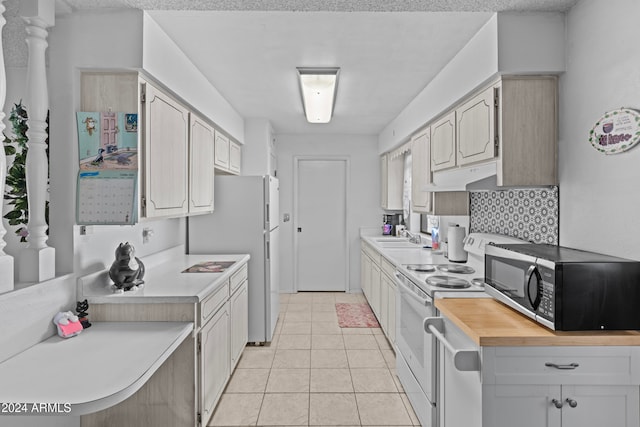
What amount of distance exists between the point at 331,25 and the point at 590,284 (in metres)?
1.93

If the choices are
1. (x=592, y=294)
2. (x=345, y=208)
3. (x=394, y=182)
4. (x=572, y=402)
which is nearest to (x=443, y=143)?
(x=592, y=294)

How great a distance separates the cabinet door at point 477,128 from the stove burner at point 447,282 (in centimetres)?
79

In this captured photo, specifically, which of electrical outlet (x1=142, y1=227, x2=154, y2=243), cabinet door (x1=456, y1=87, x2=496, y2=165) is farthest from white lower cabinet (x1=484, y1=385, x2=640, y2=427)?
electrical outlet (x1=142, y1=227, x2=154, y2=243)

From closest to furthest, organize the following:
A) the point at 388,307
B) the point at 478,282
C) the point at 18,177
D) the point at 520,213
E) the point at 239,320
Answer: the point at 18,177
the point at 478,282
the point at 520,213
the point at 239,320
the point at 388,307

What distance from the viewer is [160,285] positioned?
236cm

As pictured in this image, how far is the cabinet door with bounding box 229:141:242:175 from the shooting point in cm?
423

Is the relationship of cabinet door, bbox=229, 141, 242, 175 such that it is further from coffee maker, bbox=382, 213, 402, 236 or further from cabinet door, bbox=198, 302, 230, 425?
coffee maker, bbox=382, 213, 402, 236

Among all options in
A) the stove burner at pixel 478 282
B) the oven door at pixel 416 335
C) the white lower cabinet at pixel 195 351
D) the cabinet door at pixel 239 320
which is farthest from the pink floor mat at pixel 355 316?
the stove burner at pixel 478 282

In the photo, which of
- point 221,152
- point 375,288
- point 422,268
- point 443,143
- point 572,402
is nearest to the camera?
point 572,402

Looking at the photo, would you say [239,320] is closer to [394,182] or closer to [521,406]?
[521,406]

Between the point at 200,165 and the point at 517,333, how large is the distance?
2568 millimetres

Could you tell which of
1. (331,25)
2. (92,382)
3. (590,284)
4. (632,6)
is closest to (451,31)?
(331,25)

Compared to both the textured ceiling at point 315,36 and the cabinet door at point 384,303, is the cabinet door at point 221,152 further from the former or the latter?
the cabinet door at point 384,303

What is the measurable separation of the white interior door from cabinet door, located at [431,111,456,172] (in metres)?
2.57
